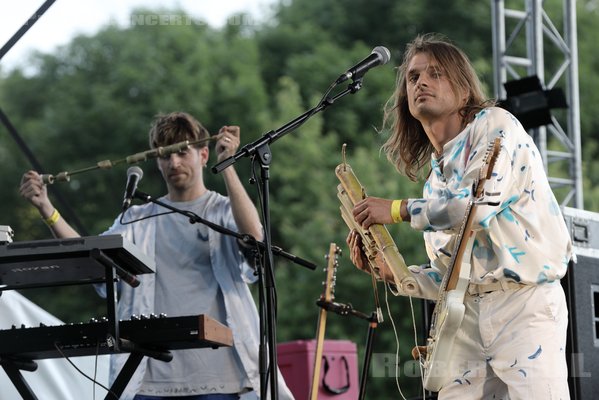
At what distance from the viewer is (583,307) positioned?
411cm

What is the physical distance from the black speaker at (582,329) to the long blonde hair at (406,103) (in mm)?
984

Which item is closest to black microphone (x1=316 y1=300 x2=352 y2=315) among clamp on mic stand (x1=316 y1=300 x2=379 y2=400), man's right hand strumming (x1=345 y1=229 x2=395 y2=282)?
clamp on mic stand (x1=316 y1=300 x2=379 y2=400)

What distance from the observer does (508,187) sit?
2812 mm

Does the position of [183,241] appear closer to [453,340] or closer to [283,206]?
[453,340]

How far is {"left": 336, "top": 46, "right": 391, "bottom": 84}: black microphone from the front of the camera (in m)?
3.54

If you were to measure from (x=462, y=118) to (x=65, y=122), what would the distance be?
1689 cm

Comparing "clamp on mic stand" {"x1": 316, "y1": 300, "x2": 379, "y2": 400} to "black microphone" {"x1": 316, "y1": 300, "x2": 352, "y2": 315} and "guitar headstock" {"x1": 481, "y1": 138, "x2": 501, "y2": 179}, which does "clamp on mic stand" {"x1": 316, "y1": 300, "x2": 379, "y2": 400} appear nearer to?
"black microphone" {"x1": 316, "y1": 300, "x2": 352, "y2": 315}

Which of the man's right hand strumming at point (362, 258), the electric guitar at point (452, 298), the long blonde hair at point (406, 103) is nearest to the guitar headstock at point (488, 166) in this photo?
the electric guitar at point (452, 298)

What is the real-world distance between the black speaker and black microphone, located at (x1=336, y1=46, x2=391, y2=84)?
125cm

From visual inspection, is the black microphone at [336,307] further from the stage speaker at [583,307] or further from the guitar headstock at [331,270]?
the stage speaker at [583,307]

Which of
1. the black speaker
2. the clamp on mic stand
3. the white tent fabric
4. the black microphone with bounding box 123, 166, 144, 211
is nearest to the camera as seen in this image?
the black speaker

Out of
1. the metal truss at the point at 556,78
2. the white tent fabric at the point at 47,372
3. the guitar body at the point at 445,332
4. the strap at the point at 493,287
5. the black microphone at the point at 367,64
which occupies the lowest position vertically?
the guitar body at the point at 445,332

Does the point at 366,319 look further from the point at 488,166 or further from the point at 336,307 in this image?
the point at 488,166

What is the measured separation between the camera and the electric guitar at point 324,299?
190 inches
